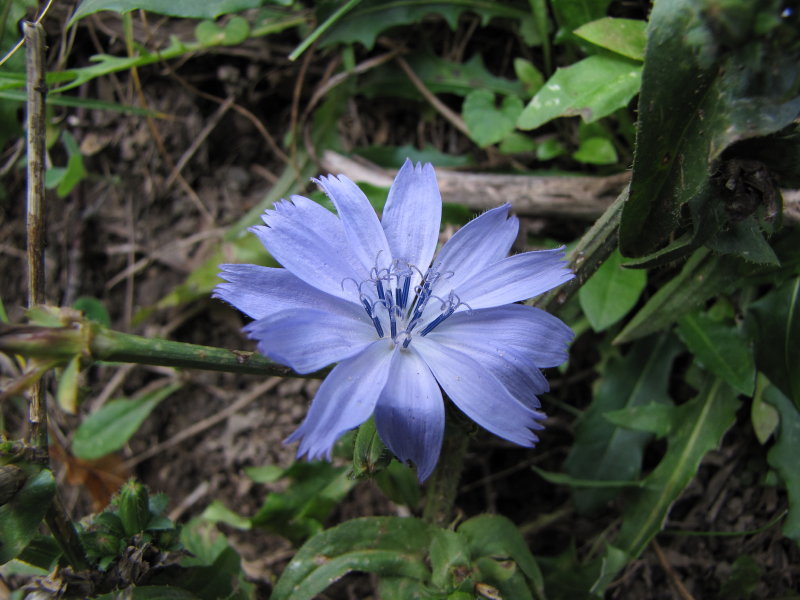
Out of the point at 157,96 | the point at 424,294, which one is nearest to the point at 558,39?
the point at 424,294

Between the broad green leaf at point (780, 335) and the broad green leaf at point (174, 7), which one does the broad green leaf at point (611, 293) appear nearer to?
the broad green leaf at point (780, 335)

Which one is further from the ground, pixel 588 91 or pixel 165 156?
pixel 588 91

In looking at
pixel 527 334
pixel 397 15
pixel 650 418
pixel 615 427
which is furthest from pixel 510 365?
pixel 397 15

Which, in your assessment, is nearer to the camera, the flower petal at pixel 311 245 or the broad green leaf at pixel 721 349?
the flower petal at pixel 311 245

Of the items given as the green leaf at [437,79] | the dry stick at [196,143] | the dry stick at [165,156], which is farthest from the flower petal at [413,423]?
the dry stick at [196,143]

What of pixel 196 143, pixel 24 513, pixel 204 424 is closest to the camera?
pixel 24 513

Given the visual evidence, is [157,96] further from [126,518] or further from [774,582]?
[774,582]

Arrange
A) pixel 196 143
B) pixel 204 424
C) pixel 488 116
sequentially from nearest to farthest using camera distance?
pixel 488 116
pixel 204 424
pixel 196 143

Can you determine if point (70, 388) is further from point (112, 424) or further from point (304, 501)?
point (112, 424)
